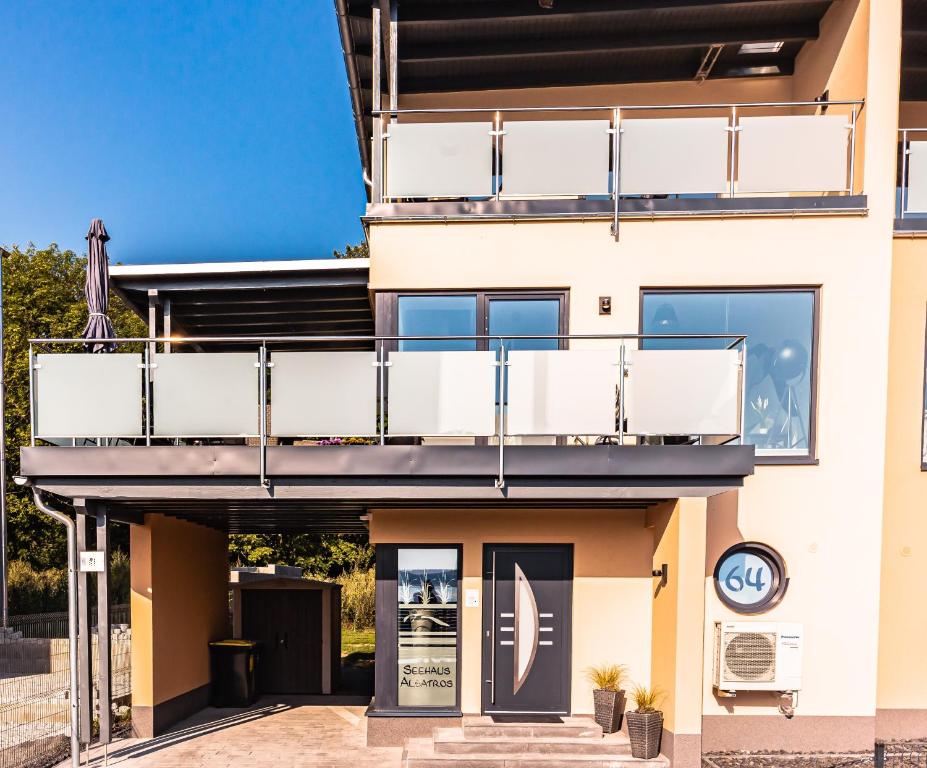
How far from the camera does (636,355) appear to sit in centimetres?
665

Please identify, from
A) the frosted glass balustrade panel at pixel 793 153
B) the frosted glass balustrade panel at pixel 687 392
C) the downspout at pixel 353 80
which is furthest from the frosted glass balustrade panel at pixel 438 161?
the frosted glass balustrade panel at pixel 793 153

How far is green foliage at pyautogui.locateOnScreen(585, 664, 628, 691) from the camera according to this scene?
24.4 ft

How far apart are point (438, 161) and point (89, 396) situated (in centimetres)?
445

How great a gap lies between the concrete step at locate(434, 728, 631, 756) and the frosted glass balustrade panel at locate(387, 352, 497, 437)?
3339 millimetres

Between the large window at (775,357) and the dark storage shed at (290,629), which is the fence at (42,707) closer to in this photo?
the dark storage shed at (290,629)

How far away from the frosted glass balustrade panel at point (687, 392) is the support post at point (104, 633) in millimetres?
5545

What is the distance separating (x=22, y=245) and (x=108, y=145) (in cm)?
1728

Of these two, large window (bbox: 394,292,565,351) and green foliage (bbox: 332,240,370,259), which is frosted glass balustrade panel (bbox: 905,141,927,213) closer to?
→ large window (bbox: 394,292,565,351)

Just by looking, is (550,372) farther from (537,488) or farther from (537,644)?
(537,644)

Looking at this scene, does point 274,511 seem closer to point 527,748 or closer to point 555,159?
point 527,748

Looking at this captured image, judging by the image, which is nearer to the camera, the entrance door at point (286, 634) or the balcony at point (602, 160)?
the balcony at point (602, 160)

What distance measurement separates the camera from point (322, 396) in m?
6.61

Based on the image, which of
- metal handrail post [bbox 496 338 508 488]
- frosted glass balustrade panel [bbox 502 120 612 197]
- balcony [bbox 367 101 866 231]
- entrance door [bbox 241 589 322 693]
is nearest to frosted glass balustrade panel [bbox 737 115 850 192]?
balcony [bbox 367 101 866 231]

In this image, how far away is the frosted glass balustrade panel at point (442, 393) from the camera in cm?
663
